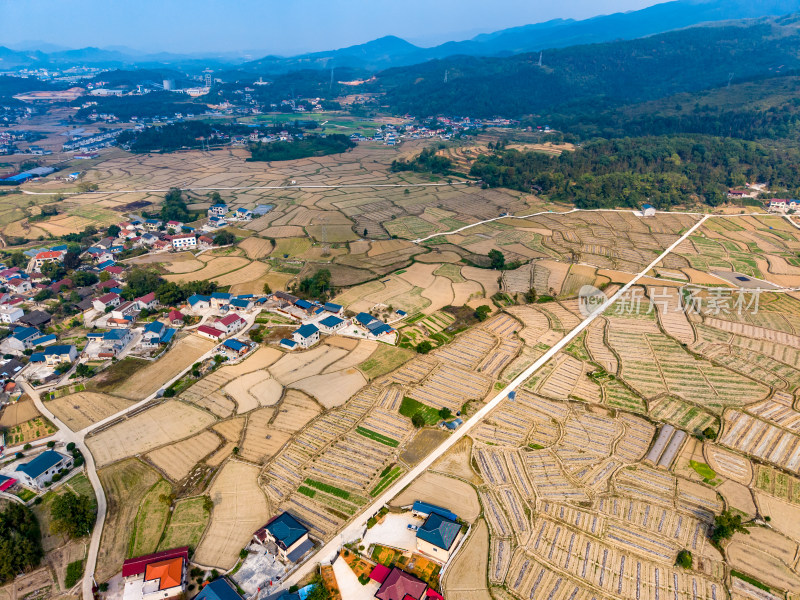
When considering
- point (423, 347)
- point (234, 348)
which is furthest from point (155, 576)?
point (423, 347)

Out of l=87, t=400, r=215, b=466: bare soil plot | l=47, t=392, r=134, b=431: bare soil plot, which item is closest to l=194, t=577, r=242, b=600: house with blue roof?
l=87, t=400, r=215, b=466: bare soil plot

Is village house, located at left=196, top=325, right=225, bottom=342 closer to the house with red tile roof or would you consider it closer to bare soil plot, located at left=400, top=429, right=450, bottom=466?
bare soil plot, located at left=400, top=429, right=450, bottom=466

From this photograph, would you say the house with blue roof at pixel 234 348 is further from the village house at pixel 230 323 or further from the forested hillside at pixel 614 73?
the forested hillside at pixel 614 73

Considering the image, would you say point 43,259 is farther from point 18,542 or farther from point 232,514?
point 232,514

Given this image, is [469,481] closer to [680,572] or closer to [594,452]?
[594,452]

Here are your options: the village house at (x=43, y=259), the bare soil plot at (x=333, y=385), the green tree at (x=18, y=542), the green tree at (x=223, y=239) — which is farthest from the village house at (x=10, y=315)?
the bare soil plot at (x=333, y=385)

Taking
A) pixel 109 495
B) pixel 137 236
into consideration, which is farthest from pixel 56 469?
pixel 137 236
